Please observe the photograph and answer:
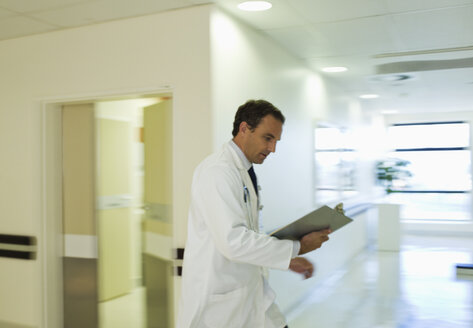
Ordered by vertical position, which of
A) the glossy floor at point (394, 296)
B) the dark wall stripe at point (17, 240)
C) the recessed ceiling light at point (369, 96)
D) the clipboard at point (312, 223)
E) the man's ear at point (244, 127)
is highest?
the recessed ceiling light at point (369, 96)

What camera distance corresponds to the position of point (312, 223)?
86.8 inches

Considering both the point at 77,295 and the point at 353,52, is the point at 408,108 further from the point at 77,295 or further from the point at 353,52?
the point at 77,295

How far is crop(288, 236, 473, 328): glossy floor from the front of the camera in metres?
5.06

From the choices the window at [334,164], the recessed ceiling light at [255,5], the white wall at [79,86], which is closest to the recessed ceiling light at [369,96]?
the window at [334,164]

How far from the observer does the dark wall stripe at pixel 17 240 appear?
427cm

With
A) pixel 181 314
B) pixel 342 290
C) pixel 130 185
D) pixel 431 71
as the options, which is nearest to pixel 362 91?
pixel 431 71

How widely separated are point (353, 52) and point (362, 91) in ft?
10.3

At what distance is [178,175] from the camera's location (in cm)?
365

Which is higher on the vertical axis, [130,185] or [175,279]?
[130,185]

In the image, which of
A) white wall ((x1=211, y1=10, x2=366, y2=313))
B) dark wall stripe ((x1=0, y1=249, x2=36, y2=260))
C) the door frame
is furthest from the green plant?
dark wall stripe ((x1=0, y1=249, x2=36, y2=260))

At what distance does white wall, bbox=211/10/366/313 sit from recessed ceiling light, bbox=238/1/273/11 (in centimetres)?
18

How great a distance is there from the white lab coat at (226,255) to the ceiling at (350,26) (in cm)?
182

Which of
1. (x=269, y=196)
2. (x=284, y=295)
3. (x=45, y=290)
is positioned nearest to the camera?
(x=45, y=290)

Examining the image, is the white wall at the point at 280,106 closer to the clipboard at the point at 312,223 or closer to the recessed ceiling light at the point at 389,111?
the clipboard at the point at 312,223
